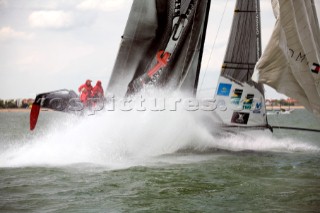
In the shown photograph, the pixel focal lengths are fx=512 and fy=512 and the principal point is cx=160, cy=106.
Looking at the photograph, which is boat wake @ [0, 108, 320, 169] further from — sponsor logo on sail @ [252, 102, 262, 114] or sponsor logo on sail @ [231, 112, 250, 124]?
sponsor logo on sail @ [252, 102, 262, 114]

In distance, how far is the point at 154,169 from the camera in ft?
33.9

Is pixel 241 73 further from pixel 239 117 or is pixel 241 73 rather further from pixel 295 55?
pixel 295 55

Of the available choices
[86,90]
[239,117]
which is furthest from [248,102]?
[86,90]

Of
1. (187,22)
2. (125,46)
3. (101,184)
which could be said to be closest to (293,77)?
(101,184)

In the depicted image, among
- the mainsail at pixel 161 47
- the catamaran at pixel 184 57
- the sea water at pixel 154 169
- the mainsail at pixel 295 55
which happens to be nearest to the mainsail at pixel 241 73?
the catamaran at pixel 184 57

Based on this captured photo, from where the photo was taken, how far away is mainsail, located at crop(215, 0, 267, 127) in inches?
564

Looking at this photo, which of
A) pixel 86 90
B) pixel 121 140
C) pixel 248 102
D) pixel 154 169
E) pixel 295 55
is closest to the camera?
pixel 295 55

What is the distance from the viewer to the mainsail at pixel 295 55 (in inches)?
348

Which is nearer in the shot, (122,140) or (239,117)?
(122,140)

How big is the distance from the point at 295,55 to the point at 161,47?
5925mm

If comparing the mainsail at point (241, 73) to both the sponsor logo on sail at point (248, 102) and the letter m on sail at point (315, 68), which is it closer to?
the sponsor logo on sail at point (248, 102)

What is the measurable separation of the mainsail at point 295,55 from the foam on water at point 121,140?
3665 millimetres

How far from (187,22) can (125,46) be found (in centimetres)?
188

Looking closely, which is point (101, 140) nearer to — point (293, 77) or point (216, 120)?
point (216, 120)
